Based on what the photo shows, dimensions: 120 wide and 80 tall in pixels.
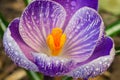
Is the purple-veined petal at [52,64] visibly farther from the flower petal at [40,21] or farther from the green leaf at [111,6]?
the green leaf at [111,6]

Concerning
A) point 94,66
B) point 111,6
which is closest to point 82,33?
point 94,66

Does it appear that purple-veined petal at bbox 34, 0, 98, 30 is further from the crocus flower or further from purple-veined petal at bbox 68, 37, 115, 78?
purple-veined petal at bbox 68, 37, 115, 78

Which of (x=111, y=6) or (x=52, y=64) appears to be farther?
(x=111, y=6)

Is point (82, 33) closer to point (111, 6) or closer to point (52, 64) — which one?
point (52, 64)

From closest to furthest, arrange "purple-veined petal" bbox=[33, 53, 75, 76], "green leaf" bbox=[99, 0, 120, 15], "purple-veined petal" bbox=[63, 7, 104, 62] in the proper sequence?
"purple-veined petal" bbox=[33, 53, 75, 76] < "purple-veined petal" bbox=[63, 7, 104, 62] < "green leaf" bbox=[99, 0, 120, 15]

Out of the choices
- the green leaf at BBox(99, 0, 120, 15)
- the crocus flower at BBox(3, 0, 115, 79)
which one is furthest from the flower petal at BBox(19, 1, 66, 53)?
the green leaf at BBox(99, 0, 120, 15)

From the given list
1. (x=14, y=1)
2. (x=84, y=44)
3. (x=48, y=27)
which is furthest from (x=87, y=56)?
(x=14, y=1)

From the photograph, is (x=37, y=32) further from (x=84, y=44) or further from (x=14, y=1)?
(x=14, y=1)
